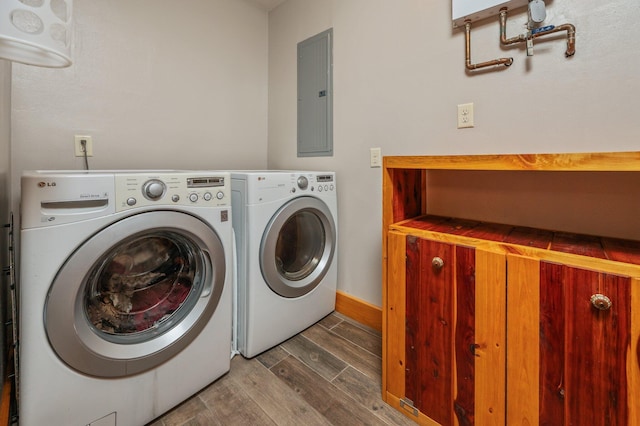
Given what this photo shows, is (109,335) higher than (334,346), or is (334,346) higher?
(109,335)

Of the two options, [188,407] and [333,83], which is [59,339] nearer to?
[188,407]

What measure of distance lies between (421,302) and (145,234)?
990mm

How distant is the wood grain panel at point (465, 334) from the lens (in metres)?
0.93

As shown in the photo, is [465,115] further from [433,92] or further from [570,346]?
[570,346]

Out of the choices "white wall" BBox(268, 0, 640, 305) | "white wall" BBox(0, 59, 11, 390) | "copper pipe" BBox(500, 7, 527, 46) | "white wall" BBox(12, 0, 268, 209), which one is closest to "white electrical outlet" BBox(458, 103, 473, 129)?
"white wall" BBox(268, 0, 640, 305)

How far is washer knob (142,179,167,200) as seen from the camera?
1.01m

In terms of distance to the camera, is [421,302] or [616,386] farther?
[421,302]

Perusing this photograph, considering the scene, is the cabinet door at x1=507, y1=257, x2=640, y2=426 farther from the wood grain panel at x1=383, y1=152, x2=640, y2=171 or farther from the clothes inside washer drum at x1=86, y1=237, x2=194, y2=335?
the clothes inside washer drum at x1=86, y1=237, x2=194, y2=335

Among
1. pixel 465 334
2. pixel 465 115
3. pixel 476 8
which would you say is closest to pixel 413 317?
pixel 465 334

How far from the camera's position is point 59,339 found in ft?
2.91

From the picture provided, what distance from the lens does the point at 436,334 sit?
1.02 metres

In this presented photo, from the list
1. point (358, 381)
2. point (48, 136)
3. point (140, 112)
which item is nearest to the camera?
point (358, 381)

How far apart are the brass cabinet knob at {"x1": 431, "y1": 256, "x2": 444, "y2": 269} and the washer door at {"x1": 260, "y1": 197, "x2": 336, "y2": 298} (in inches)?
29.9

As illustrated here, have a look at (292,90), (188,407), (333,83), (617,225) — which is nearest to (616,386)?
(617,225)
